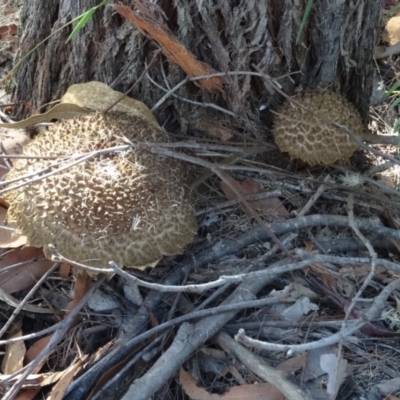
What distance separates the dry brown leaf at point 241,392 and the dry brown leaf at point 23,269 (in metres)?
0.69

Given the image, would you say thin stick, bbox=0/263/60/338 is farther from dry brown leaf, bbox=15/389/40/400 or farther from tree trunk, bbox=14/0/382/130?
tree trunk, bbox=14/0/382/130

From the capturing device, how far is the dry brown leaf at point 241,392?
183 cm

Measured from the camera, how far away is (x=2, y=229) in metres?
2.21

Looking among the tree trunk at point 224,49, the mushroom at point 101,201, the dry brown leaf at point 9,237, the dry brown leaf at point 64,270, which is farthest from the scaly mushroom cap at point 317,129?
the dry brown leaf at point 9,237

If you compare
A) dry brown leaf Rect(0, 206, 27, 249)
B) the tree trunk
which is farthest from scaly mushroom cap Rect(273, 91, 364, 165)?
dry brown leaf Rect(0, 206, 27, 249)

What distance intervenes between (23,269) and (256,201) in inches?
36.4

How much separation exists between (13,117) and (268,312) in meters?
1.44

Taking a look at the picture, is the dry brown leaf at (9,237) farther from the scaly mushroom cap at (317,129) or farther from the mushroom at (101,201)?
the scaly mushroom cap at (317,129)

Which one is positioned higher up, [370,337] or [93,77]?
[93,77]

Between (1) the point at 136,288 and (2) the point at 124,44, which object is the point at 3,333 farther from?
(2) the point at 124,44

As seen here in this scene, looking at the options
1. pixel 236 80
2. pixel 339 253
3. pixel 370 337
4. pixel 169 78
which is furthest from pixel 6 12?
pixel 370 337

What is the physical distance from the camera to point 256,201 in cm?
227

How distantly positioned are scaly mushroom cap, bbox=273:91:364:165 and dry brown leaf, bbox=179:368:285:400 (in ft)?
2.79

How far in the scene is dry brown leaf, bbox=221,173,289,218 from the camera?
2.25m
